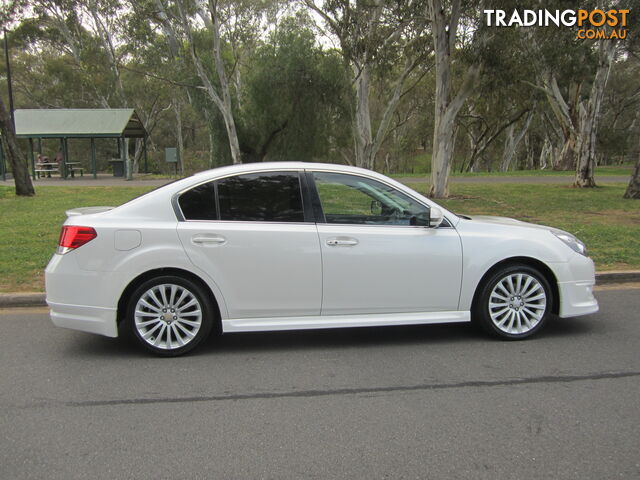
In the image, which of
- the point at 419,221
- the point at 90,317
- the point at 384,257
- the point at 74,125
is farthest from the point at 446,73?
the point at 74,125

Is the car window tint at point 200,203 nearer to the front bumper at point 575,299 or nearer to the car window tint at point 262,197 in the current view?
the car window tint at point 262,197

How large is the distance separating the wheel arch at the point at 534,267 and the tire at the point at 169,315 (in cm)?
244

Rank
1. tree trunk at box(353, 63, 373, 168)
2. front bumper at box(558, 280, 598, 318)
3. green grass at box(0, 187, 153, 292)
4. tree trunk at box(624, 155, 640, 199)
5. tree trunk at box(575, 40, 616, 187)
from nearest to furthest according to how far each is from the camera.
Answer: front bumper at box(558, 280, 598, 318)
green grass at box(0, 187, 153, 292)
tree trunk at box(624, 155, 640, 199)
tree trunk at box(575, 40, 616, 187)
tree trunk at box(353, 63, 373, 168)

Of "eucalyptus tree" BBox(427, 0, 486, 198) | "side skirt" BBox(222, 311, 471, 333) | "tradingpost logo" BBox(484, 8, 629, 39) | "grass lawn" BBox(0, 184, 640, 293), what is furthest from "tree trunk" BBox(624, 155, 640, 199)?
"side skirt" BBox(222, 311, 471, 333)

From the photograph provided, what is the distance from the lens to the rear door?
14.6ft

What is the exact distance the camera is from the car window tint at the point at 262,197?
4617mm

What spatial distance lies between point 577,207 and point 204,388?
12.7m

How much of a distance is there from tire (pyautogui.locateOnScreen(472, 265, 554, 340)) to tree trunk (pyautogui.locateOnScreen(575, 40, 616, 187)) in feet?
53.8

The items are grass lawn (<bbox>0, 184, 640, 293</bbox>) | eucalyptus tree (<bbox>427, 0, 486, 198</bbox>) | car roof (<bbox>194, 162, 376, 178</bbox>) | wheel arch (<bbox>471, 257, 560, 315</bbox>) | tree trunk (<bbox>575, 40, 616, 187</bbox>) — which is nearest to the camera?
car roof (<bbox>194, 162, 376, 178</bbox>)

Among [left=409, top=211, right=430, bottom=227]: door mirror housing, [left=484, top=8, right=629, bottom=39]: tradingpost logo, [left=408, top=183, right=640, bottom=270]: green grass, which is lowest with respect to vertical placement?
[left=408, top=183, right=640, bottom=270]: green grass

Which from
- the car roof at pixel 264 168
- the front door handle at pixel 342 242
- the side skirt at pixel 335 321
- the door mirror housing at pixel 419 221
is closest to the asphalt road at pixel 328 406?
the side skirt at pixel 335 321

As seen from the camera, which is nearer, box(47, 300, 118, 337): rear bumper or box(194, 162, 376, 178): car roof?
box(47, 300, 118, 337): rear bumper

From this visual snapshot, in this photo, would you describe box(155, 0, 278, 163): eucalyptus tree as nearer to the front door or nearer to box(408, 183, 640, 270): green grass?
box(408, 183, 640, 270): green grass

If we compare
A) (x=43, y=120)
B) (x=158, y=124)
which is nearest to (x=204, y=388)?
(x=43, y=120)
